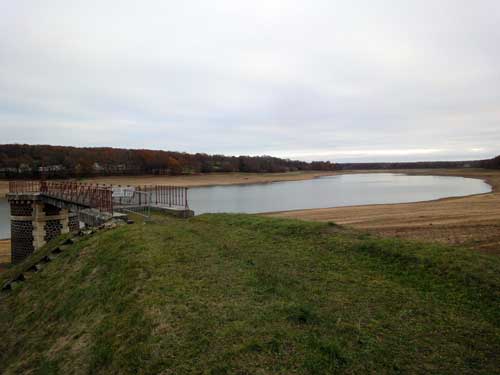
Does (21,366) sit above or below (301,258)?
below

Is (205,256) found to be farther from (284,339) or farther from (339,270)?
(284,339)

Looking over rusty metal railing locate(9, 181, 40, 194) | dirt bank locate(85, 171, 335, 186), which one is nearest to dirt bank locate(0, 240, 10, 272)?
rusty metal railing locate(9, 181, 40, 194)

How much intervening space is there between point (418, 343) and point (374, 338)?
496 mm

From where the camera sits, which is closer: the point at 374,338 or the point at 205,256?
the point at 374,338

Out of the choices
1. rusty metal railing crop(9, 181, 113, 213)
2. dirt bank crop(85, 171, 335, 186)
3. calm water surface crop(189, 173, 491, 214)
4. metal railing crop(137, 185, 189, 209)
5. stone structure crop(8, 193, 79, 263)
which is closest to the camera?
rusty metal railing crop(9, 181, 113, 213)

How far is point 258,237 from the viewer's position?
9.66 m

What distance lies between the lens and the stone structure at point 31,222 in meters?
18.5

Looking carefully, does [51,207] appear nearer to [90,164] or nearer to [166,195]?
[166,195]

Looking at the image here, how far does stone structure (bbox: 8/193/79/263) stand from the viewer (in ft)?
60.8

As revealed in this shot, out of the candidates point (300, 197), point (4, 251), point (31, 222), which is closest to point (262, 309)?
point (31, 222)

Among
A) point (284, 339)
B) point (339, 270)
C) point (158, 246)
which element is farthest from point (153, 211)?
point (284, 339)

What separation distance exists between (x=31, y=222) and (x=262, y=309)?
18.2m

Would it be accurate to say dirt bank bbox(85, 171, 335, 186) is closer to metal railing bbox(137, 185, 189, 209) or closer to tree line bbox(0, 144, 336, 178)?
tree line bbox(0, 144, 336, 178)

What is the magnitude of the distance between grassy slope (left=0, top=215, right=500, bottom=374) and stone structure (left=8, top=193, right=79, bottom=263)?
33.2ft
